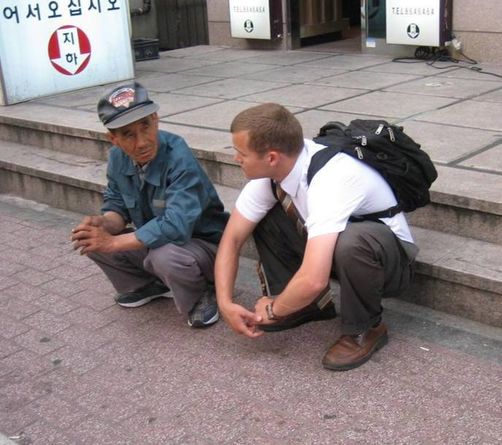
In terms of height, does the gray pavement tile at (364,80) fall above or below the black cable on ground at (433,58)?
below

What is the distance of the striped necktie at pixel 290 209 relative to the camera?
9.98 ft

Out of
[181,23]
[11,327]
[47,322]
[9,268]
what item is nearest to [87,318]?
[47,322]

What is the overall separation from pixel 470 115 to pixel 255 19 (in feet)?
14.3

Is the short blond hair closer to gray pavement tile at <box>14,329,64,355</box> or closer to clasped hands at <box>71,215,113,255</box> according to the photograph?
clasped hands at <box>71,215,113,255</box>

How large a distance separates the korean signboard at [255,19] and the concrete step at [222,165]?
10.8 ft

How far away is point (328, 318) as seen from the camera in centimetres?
340

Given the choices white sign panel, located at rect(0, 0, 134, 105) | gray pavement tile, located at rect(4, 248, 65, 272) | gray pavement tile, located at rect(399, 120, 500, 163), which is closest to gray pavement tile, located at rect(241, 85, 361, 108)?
gray pavement tile, located at rect(399, 120, 500, 163)

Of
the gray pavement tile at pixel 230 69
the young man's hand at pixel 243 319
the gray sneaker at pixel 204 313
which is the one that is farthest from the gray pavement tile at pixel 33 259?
the gray pavement tile at pixel 230 69

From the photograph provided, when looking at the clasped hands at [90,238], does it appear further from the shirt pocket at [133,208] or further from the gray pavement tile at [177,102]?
the gray pavement tile at [177,102]

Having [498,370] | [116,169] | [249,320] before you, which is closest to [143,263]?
[116,169]

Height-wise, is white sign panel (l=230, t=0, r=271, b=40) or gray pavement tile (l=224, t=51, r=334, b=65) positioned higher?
white sign panel (l=230, t=0, r=271, b=40)

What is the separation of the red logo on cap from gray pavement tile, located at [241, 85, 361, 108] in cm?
268

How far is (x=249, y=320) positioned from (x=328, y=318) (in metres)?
0.59

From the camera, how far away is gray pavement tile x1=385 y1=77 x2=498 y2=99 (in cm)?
593
